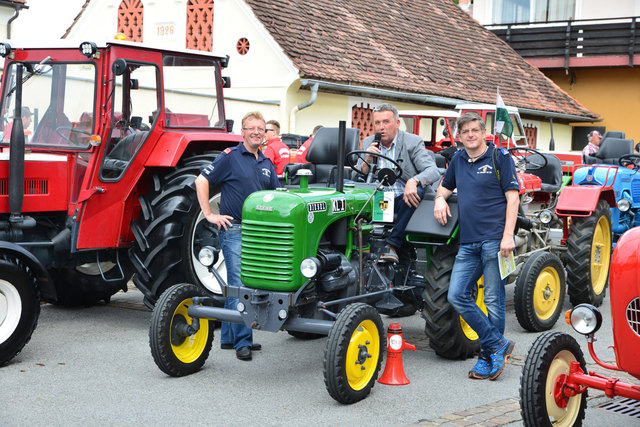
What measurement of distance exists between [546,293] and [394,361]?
2.34 meters

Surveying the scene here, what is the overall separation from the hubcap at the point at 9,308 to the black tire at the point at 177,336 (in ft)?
3.44

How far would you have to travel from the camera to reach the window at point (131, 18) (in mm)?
17703

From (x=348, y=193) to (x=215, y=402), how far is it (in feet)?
5.86

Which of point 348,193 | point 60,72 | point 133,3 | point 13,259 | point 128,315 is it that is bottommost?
point 128,315

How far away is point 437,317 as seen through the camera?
6.40m

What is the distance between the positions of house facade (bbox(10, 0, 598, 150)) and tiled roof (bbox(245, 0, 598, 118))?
0.11 ft

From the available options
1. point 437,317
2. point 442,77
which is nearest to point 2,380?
point 437,317

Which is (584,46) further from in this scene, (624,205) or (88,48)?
(88,48)

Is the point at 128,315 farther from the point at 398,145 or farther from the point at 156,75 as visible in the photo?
the point at 398,145

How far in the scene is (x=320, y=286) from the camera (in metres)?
5.94

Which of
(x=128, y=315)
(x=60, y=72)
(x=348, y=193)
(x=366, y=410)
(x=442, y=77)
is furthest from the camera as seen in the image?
(x=442, y=77)

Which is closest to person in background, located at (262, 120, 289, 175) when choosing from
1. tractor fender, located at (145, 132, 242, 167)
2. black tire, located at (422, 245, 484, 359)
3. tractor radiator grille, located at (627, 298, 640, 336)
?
tractor fender, located at (145, 132, 242, 167)

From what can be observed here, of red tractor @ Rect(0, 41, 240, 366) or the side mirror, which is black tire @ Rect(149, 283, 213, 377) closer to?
red tractor @ Rect(0, 41, 240, 366)

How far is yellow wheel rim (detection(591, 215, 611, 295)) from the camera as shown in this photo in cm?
905
